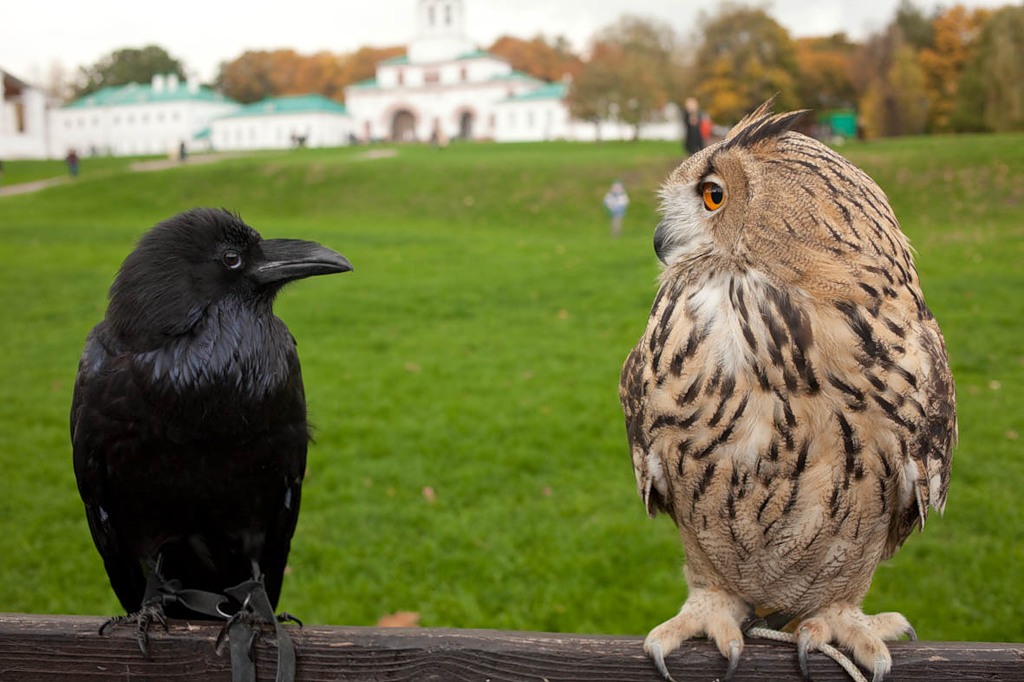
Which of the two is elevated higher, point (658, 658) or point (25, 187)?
point (25, 187)

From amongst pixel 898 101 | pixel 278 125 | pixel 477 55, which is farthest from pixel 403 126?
pixel 898 101

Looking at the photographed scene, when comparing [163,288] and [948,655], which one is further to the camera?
[163,288]

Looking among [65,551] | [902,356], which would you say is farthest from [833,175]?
[65,551]

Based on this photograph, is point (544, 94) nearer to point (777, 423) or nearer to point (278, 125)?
point (278, 125)

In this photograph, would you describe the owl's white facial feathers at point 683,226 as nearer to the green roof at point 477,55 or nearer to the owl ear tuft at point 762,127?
the owl ear tuft at point 762,127

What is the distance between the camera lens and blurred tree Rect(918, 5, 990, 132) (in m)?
51.4

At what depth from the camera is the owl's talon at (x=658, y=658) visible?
1.69 metres

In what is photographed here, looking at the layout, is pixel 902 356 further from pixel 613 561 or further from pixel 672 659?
pixel 613 561

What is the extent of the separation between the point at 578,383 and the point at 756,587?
5.90 m

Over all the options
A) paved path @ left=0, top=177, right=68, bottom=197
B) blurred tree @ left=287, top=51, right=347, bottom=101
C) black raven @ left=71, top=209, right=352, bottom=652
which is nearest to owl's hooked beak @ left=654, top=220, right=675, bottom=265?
black raven @ left=71, top=209, right=352, bottom=652

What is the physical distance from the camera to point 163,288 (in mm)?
2027

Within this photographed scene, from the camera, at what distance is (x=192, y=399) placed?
6.52 ft

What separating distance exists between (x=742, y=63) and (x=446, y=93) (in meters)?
44.3

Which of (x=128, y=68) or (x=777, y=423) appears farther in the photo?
(x=128, y=68)
